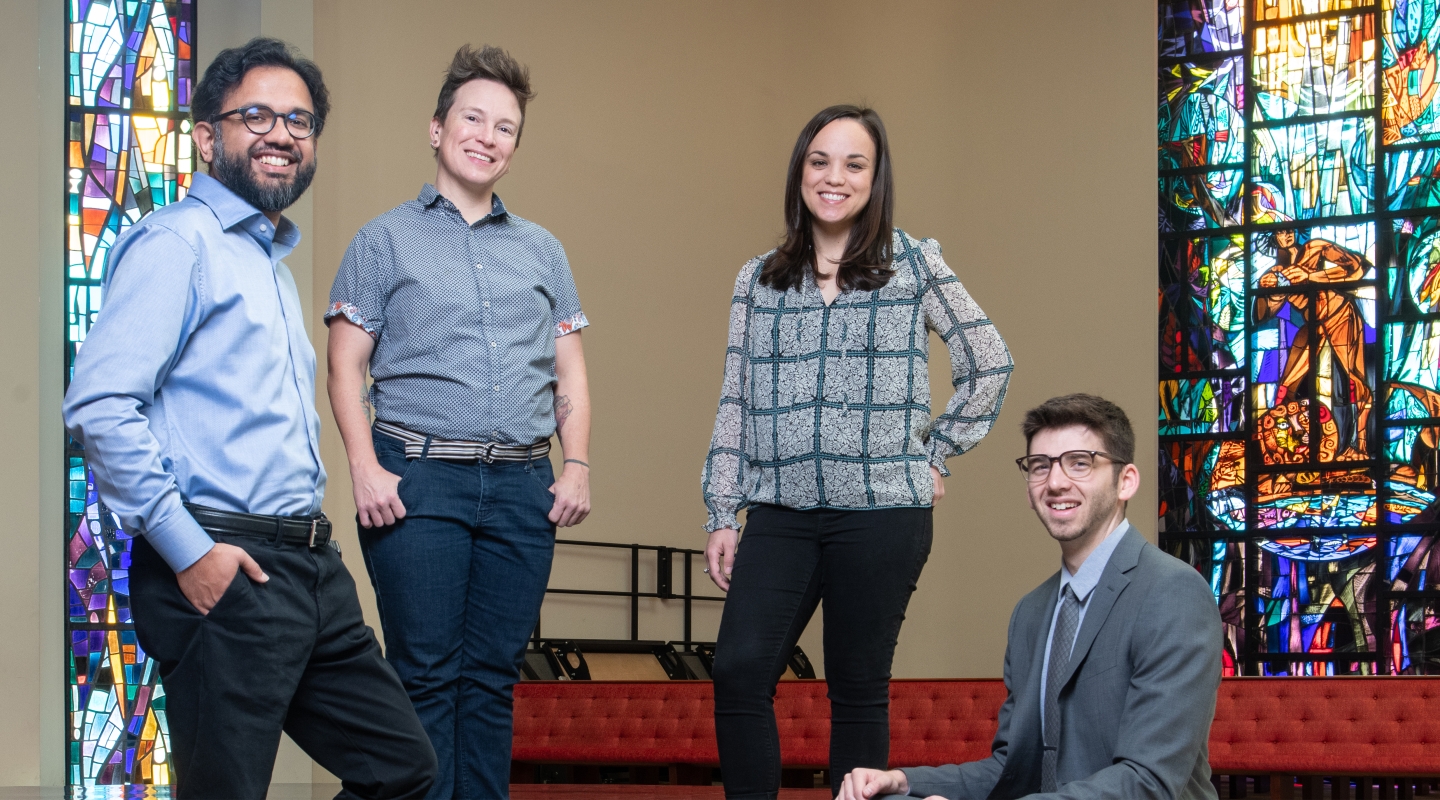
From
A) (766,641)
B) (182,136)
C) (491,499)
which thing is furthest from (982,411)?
(182,136)

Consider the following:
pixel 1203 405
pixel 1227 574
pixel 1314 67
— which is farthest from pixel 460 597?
pixel 1314 67

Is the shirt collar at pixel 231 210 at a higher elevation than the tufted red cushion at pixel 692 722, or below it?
higher

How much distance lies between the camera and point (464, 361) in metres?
2.62

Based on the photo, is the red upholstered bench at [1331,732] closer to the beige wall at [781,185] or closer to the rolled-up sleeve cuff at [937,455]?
the beige wall at [781,185]

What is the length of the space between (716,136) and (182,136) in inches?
123

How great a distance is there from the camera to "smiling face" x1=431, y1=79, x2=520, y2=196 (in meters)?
2.70

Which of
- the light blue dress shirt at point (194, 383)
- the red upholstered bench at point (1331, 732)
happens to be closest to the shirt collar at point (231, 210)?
the light blue dress shirt at point (194, 383)

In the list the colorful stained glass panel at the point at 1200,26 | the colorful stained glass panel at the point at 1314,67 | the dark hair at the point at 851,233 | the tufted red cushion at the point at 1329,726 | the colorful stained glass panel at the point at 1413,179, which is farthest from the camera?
the colorful stained glass panel at the point at 1200,26

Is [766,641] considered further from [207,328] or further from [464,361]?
[207,328]

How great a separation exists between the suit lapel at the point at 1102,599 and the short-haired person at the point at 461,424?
38.7 inches

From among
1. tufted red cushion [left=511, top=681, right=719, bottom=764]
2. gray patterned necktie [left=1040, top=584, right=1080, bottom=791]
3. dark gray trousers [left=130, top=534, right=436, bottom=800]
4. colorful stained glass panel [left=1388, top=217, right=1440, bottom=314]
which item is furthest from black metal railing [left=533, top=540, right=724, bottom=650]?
gray patterned necktie [left=1040, top=584, right=1080, bottom=791]

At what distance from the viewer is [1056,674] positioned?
2.17 m

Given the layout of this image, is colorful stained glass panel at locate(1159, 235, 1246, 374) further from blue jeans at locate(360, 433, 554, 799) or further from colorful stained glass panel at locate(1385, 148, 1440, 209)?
blue jeans at locate(360, 433, 554, 799)

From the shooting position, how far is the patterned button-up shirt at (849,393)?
2678mm
